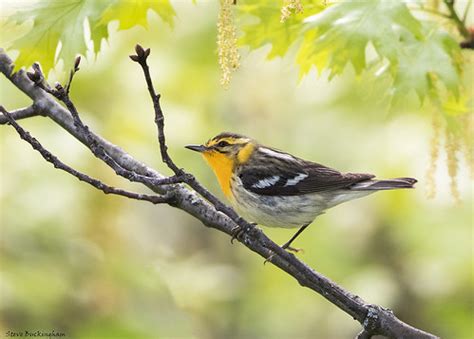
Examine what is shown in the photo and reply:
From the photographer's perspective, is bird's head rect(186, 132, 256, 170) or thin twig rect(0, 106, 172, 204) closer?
thin twig rect(0, 106, 172, 204)

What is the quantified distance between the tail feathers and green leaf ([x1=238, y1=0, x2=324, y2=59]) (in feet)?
3.43

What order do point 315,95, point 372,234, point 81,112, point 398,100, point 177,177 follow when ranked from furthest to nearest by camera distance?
point 315,95 → point 372,234 → point 81,112 → point 398,100 → point 177,177

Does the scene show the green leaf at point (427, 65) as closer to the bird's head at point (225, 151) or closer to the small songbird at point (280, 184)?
the small songbird at point (280, 184)

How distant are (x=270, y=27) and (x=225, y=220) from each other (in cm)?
111

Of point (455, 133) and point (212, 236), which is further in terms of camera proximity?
point (212, 236)

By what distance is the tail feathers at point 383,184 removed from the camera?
167 inches

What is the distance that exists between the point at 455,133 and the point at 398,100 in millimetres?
563

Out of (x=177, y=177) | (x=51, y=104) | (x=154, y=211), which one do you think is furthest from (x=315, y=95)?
(x=177, y=177)

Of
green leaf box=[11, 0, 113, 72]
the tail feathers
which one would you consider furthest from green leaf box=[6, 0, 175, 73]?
the tail feathers

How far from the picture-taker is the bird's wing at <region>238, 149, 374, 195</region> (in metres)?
4.54

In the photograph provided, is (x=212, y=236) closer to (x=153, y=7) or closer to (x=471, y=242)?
(x=471, y=242)

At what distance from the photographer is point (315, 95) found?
7.29 metres

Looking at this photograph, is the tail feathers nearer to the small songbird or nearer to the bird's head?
the small songbird

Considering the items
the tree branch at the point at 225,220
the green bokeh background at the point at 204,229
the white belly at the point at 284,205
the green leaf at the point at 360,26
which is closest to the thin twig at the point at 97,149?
the tree branch at the point at 225,220
